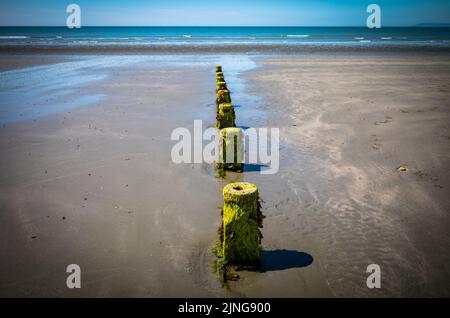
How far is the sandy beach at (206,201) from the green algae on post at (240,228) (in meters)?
0.18

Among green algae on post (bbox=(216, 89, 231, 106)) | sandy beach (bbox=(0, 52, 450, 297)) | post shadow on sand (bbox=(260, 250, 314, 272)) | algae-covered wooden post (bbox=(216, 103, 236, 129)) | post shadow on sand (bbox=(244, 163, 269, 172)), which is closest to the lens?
sandy beach (bbox=(0, 52, 450, 297))

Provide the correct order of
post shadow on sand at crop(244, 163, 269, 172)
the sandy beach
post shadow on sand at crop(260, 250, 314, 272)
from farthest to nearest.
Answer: post shadow on sand at crop(244, 163, 269, 172)
post shadow on sand at crop(260, 250, 314, 272)
the sandy beach

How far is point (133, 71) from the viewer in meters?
21.3

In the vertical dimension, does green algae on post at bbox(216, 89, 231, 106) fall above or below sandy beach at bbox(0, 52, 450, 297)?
above

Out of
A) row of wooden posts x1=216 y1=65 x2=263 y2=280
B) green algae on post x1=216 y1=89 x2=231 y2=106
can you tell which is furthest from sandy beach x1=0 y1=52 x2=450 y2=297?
green algae on post x1=216 y1=89 x2=231 y2=106

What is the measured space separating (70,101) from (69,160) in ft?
21.1

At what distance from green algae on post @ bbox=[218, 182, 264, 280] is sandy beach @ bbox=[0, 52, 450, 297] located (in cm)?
18

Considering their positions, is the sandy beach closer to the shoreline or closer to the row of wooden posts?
the row of wooden posts

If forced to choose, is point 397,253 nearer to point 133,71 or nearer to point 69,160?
point 69,160

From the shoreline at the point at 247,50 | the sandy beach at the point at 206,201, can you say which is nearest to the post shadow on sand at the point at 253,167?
the sandy beach at the point at 206,201

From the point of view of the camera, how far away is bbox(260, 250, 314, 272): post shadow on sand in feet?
13.3

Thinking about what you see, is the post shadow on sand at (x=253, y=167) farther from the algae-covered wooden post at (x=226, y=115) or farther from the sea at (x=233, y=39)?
the sea at (x=233, y=39)

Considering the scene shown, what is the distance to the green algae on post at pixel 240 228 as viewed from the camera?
3701mm

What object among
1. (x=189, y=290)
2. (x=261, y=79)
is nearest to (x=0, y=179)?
(x=189, y=290)
